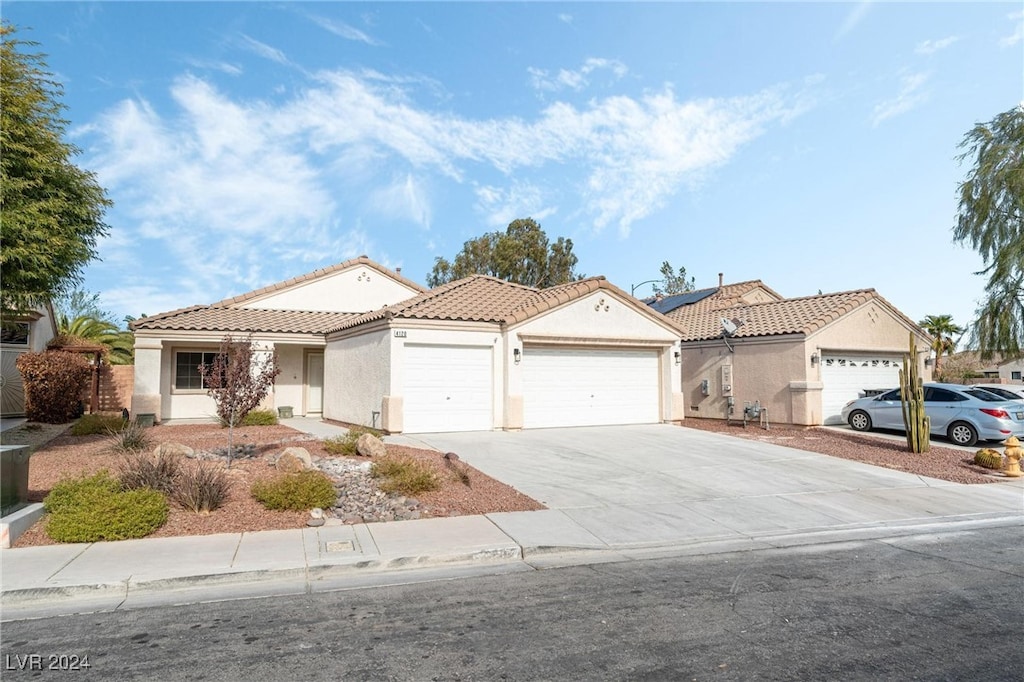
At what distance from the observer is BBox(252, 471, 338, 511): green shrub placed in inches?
332

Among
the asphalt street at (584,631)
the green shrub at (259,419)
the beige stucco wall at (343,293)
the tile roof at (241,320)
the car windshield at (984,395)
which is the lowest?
the asphalt street at (584,631)

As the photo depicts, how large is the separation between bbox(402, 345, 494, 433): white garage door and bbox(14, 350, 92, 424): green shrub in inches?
476

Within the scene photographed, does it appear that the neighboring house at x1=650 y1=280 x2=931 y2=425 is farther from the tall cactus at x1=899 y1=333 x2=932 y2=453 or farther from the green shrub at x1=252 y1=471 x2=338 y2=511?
the green shrub at x1=252 y1=471 x2=338 y2=511

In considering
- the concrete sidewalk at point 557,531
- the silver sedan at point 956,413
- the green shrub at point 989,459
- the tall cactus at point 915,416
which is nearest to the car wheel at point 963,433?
the silver sedan at point 956,413

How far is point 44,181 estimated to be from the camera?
10859mm

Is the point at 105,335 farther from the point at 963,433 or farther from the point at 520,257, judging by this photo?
the point at 963,433

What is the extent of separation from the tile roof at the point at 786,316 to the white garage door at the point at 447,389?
6.87m

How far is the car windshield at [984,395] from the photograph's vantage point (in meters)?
16.5

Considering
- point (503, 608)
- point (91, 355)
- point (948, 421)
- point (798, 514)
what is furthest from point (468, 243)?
point (503, 608)

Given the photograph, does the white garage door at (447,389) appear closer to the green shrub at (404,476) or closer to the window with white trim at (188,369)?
the green shrub at (404,476)

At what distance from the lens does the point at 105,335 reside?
30.2 metres

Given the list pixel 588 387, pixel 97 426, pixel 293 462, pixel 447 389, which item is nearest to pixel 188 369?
pixel 97 426

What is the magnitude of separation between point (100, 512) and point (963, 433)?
1928 centimetres

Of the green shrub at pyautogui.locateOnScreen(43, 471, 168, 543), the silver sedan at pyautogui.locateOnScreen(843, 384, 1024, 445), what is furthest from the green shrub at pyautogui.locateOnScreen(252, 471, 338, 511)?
the silver sedan at pyautogui.locateOnScreen(843, 384, 1024, 445)
